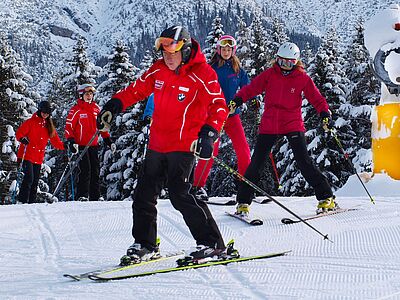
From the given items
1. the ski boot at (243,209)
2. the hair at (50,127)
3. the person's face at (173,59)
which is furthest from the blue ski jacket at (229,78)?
the hair at (50,127)

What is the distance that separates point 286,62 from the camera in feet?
20.8

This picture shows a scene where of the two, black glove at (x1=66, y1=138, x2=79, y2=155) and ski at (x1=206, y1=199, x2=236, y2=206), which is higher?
black glove at (x1=66, y1=138, x2=79, y2=155)

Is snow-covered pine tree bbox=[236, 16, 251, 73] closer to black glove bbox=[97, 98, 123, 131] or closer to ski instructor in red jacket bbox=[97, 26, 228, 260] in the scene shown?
ski instructor in red jacket bbox=[97, 26, 228, 260]

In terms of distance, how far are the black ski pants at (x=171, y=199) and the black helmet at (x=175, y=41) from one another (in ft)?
2.55

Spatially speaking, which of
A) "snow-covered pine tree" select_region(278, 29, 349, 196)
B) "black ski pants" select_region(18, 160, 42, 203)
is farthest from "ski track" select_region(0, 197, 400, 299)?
"snow-covered pine tree" select_region(278, 29, 349, 196)

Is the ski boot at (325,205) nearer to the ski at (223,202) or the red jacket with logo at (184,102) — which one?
the ski at (223,202)

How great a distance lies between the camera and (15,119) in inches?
968

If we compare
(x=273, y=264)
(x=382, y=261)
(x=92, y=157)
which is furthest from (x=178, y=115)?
(x=92, y=157)

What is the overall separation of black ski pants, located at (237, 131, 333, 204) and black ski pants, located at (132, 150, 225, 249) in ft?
6.92

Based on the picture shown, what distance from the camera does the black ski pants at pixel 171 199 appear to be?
424 cm

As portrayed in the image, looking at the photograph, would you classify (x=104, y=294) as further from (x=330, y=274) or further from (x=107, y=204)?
(x=107, y=204)

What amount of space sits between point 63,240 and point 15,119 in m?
20.3

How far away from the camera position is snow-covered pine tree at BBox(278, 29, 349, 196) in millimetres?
23594

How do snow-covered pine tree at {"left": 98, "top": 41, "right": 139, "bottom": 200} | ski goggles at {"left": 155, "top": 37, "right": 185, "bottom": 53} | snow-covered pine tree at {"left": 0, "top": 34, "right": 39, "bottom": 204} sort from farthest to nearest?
snow-covered pine tree at {"left": 98, "top": 41, "right": 139, "bottom": 200} < snow-covered pine tree at {"left": 0, "top": 34, "right": 39, "bottom": 204} < ski goggles at {"left": 155, "top": 37, "right": 185, "bottom": 53}
